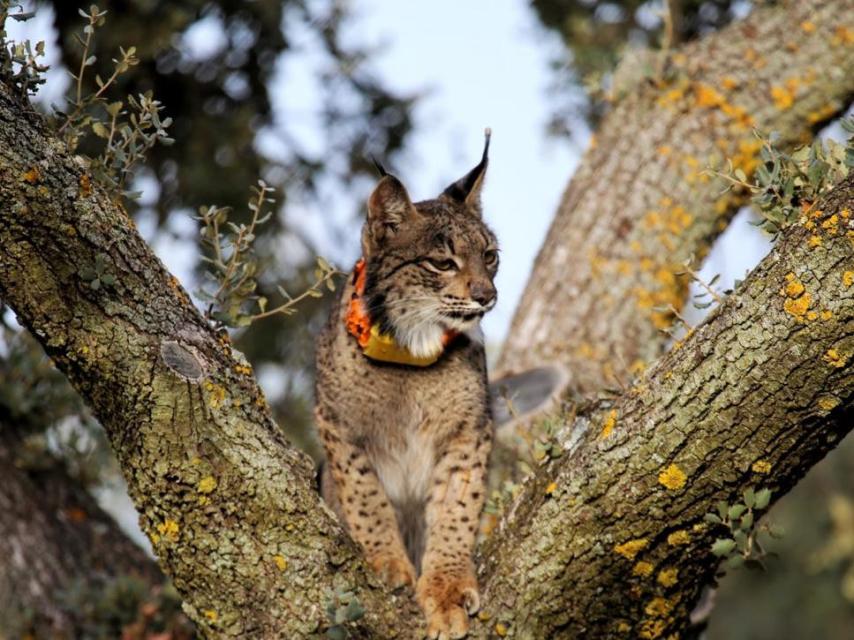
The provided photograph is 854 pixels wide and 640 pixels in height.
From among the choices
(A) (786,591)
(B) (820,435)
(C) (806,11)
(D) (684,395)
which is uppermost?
(C) (806,11)

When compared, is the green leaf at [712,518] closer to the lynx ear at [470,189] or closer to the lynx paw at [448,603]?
the lynx paw at [448,603]

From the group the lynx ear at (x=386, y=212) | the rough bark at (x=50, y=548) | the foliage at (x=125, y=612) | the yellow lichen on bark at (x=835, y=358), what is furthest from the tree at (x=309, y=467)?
the rough bark at (x=50, y=548)

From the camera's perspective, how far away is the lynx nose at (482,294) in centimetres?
461

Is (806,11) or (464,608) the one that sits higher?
(806,11)

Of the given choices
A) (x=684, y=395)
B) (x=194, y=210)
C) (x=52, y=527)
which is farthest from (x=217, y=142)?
(x=684, y=395)

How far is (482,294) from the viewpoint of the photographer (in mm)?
4602

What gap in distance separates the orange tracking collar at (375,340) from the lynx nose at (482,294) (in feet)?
0.81

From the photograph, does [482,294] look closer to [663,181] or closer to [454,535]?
[454,535]

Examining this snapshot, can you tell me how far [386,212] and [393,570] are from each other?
5.17ft

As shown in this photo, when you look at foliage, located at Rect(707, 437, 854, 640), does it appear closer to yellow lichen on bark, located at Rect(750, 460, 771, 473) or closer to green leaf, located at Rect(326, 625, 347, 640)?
yellow lichen on bark, located at Rect(750, 460, 771, 473)

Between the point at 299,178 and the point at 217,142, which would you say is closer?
the point at 217,142

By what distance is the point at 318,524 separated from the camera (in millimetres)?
3857

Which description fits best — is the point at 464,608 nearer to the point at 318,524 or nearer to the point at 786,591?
the point at 318,524

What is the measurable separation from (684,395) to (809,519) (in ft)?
27.2
